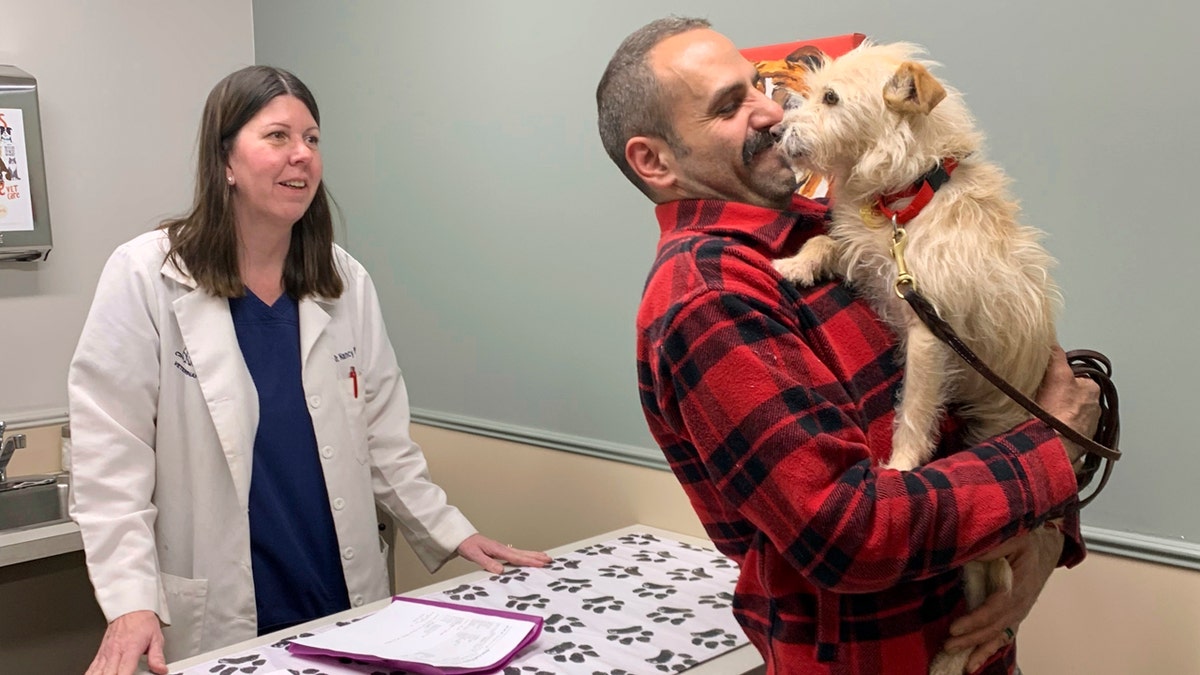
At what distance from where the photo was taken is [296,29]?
3242 mm

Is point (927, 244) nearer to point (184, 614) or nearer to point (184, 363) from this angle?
point (184, 363)

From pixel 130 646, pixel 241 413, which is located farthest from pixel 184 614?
pixel 241 413

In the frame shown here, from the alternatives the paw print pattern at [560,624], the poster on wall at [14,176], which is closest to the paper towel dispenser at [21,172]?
the poster on wall at [14,176]

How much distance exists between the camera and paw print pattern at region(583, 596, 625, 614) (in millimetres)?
1790

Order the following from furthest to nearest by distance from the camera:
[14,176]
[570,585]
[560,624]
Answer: [14,176] < [570,585] < [560,624]

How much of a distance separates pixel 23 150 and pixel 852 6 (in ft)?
7.83

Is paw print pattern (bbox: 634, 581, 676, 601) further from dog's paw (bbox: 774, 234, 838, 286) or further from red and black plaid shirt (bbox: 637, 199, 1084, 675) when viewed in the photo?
dog's paw (bbox: 774, 234, 838, 286)

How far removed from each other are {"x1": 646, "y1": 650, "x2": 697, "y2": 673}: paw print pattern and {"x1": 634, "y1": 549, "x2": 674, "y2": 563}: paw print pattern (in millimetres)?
486

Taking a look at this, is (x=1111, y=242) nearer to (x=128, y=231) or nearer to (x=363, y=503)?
(x=363, y=503)

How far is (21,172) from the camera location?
2.88 meters

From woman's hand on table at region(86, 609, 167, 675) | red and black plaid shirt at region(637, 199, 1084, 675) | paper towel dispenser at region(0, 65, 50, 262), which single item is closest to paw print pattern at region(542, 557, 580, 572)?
woman's hand on table at region(86, 609, 167, 675)

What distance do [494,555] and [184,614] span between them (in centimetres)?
60

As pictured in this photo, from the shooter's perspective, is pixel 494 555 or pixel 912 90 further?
pixel 494 555

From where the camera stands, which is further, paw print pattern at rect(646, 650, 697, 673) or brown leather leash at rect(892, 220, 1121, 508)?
paw print pattern at rect(646, 650, 697, 673)
